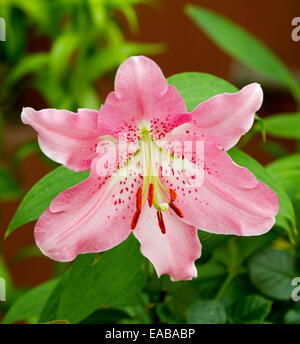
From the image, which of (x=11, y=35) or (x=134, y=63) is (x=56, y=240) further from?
(x=11, y=35)

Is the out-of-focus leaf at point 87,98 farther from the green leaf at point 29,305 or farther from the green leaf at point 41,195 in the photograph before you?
the green leaf at point 41,195

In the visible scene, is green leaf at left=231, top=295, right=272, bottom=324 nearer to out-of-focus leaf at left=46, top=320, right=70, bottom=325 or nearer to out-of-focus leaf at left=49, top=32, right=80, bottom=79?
out-of-focus leaf at left=46, top=320, right=70, bottom=325

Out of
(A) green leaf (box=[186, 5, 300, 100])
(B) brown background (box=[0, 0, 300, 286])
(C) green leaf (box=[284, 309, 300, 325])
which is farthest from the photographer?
(B) brown background (box=[0, 0, 300, 286])

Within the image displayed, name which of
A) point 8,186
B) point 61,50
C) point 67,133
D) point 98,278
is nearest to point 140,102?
point 67,133

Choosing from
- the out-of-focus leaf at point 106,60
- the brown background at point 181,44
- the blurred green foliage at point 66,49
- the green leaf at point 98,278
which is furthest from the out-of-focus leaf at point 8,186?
the brown background at point 181,44

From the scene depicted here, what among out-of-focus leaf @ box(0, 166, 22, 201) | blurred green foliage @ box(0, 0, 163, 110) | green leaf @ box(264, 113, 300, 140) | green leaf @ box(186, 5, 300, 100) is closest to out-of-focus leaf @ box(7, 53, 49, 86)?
blurred green foliage @ box(0, 0, 163, 110)

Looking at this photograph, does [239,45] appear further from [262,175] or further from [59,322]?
[59,322]
